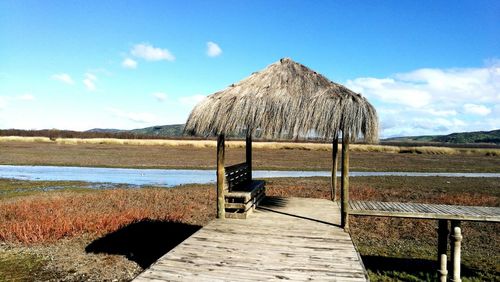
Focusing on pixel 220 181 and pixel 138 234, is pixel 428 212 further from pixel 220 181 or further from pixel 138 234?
pixel 138 234

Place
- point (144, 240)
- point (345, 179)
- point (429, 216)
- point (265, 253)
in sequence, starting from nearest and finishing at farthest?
point (265, 253)
point (429, 216)
point (345, 179)
point (144, 240)

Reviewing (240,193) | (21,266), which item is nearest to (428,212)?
(240,193)

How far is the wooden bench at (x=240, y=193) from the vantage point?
9430 mm

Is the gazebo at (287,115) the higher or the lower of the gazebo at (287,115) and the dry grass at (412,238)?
the higher

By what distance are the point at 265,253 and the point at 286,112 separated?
12.2ft

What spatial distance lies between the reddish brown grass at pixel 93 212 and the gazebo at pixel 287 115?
5.33 metres

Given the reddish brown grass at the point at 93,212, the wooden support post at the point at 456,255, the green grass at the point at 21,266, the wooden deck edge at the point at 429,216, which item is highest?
the wooden deck edge at the point at 429,216

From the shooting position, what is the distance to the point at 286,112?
9320mm

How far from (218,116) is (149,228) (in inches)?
226

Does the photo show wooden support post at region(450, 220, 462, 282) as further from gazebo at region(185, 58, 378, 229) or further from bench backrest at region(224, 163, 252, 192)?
bench backrest at region(224, 163, 252, 192)

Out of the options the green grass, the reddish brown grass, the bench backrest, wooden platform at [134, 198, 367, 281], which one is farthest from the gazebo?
the reddish brown grass

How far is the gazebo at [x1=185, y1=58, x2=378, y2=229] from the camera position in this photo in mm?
8906

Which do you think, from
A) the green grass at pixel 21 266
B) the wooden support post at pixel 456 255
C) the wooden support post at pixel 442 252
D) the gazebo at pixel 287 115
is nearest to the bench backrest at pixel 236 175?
the gazebo at pixel 287 115

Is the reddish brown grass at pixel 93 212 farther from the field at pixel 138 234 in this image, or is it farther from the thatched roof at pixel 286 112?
the thatched roof at pixel 286 112
